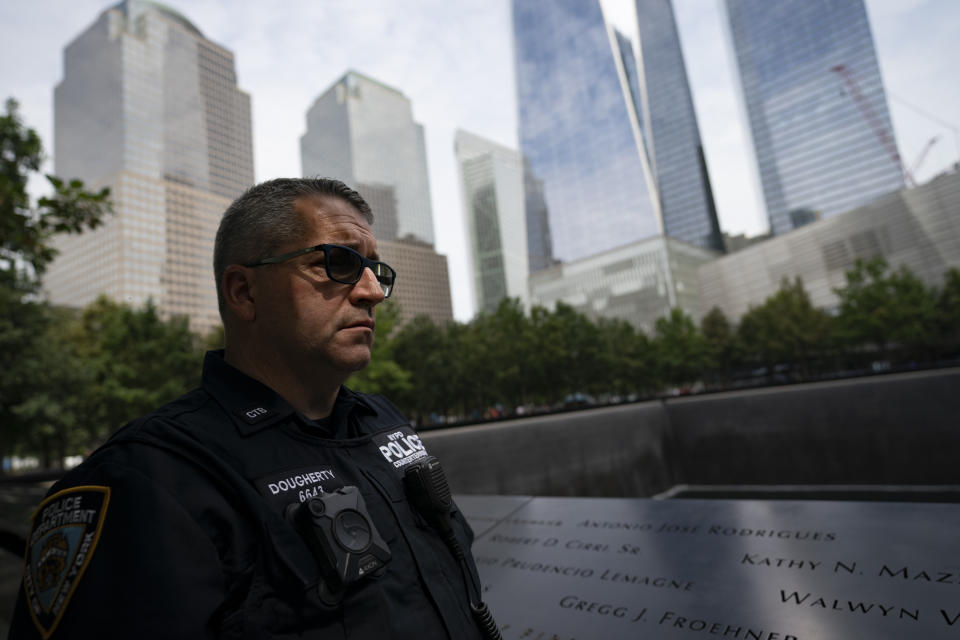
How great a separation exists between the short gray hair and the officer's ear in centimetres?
2

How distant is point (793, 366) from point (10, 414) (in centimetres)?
6064

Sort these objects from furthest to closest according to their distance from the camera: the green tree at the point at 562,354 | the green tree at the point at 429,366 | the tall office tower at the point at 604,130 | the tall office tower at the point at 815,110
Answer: the tall office tower at the point at 604,130
the tall office tower at the point at 815,110
the green tree at the point at 562,354
the green tree at the point at 429,366

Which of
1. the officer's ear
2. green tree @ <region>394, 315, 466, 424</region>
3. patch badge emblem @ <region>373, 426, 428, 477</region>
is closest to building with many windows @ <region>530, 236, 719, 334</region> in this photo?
green tree @ <region>394, 315, 466, 424</region>

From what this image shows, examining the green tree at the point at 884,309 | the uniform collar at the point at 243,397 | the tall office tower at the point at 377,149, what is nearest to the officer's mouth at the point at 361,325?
the uniform collar at the point at 243,397

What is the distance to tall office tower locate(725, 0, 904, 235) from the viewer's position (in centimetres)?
9194

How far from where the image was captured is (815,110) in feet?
325

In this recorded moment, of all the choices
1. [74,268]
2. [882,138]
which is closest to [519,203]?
Result: [882,138]

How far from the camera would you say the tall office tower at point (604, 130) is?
10588 cm

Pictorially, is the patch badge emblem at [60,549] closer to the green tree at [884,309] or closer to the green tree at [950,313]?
the green tree at [884,309]

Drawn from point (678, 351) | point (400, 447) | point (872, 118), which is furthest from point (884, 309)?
point (872, 118)

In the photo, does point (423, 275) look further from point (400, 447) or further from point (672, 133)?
point (672, 133)

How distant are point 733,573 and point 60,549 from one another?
2.72 m

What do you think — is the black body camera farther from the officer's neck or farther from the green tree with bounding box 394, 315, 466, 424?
the green tree with bounding box 394, 315, 466, 424

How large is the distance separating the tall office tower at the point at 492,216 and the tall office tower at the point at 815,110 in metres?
53.0
